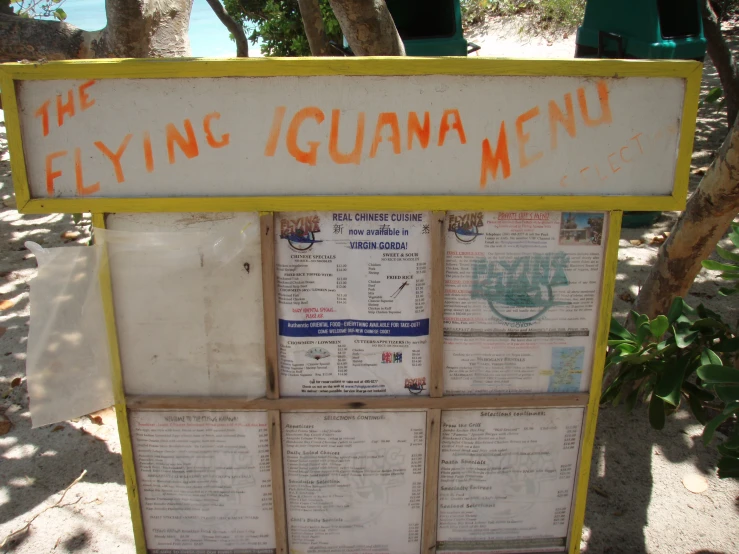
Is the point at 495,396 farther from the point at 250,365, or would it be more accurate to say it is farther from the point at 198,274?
the point at 198,274

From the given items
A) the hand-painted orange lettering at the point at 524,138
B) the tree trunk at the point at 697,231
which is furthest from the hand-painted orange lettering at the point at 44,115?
the tree trunk at the point at 697,231

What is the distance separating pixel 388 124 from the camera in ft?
5.29

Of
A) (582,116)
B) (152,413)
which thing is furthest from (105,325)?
(582,116)

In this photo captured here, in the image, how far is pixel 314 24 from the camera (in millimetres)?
3480

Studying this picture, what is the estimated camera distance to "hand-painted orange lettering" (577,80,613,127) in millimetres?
1594

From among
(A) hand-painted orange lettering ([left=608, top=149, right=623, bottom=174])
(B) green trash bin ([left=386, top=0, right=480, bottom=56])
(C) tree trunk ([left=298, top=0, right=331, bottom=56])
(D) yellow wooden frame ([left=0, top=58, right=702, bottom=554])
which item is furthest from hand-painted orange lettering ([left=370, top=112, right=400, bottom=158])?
(B) green trash bin ([left=386, top=0, right=480, bottom=56])

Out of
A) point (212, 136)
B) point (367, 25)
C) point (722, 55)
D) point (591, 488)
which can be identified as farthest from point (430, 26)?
point (212, 136)

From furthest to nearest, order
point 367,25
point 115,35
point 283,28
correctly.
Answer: point 283,28, point 367,25, point 115,35

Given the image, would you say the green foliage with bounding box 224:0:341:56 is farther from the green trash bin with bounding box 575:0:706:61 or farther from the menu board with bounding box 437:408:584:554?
the menu board with bounding box 437:408:584:554

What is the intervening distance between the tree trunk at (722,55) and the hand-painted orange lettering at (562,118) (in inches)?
165

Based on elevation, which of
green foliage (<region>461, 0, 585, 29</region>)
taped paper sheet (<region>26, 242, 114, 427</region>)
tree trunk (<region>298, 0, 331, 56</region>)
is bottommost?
taped paper sheet (<region>26, 242, 114, 427</region>)

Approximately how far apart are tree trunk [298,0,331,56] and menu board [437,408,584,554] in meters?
2.39

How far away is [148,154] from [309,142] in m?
0.41

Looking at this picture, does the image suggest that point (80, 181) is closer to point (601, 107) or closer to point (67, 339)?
point (67, 339)
